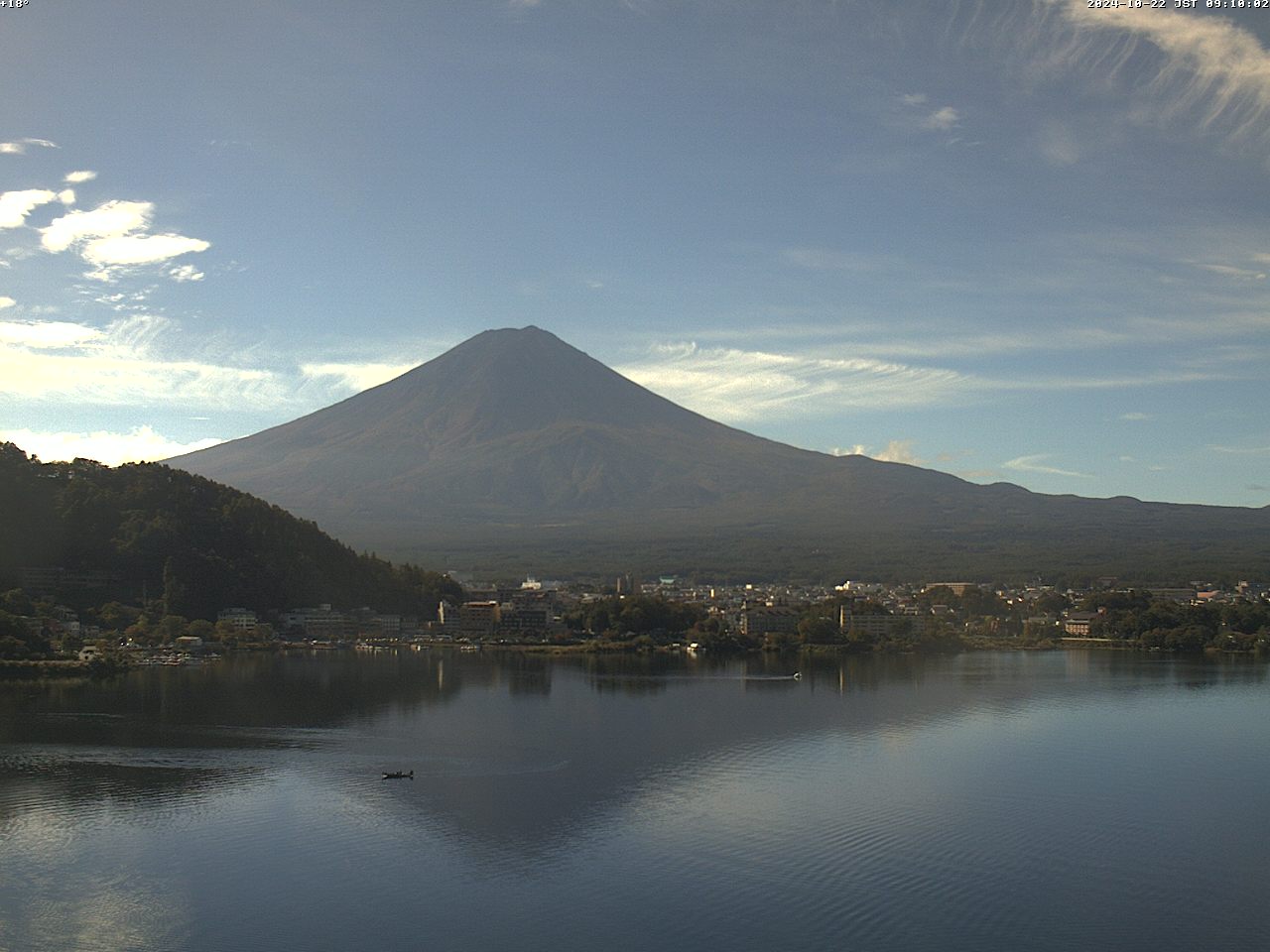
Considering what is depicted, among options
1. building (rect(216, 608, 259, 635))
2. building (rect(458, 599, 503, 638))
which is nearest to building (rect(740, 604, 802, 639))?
building (rect(458, 599, 503, 638))

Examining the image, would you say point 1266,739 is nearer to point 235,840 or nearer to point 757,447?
point 235,840

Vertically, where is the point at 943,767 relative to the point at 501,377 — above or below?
below

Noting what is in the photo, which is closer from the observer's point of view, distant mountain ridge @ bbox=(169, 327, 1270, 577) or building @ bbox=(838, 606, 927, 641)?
building @ bbox=(838, 606, 927, 641)

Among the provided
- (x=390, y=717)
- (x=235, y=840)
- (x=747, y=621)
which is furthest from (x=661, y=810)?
(x=747, y=621)

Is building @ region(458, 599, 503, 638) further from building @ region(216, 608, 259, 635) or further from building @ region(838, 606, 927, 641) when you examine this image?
building @ region(838, 606, 927, 641)

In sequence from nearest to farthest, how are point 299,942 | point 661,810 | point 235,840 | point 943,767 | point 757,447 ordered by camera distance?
1. point 299,942
2. point 235,840
3. point 661,810
4. point 943,767
5. point 757,447

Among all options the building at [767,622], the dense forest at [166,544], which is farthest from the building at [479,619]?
the building at [767,622]

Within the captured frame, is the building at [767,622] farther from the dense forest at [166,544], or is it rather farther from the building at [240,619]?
the building at [240,619]
